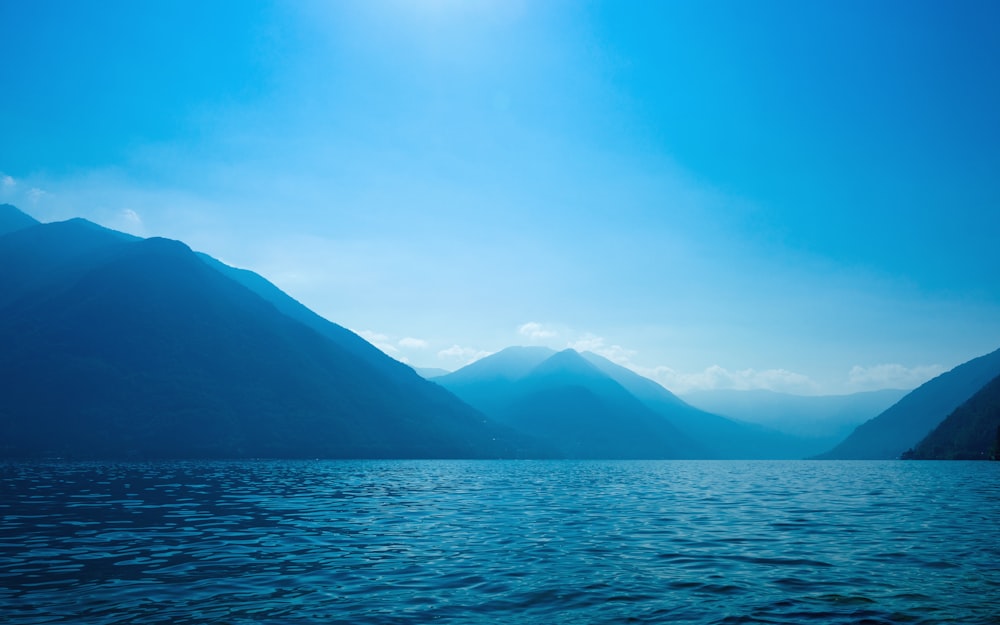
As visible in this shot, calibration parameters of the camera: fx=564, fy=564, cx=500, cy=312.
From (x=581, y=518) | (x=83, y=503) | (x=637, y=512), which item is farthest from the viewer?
(x=83, y=503)

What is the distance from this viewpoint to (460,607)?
57.6 ft

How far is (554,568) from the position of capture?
77.5 feet

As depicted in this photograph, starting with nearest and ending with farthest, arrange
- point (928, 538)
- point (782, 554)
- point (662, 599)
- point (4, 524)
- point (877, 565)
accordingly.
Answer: point (662, 599) → point (877, 565) → point (782, 554) → point (928, 538) → point (4, 524)

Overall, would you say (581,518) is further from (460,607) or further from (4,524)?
(4,524)

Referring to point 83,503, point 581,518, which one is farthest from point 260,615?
point 83,503

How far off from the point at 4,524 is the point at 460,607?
3393 centimetres

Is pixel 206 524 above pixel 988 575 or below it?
below

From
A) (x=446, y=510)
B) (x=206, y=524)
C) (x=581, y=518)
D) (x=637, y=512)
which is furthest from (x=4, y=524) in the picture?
(x=637, y=512)

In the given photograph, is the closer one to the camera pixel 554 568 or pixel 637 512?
pixel 554 568

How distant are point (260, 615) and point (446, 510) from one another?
30.8 m

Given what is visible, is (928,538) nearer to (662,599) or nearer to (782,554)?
(782,554)

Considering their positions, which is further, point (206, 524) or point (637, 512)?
point (637, 512)

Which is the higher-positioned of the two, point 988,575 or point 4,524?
point 988,575

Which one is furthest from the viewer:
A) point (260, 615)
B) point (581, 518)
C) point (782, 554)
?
point (581, 518)
